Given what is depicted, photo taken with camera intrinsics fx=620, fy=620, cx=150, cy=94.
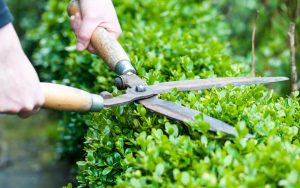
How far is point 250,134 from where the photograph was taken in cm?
224

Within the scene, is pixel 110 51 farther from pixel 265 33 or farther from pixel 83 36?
pixel 265 33

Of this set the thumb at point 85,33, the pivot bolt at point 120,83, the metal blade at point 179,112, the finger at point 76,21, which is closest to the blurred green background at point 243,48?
the finger at point 76,21

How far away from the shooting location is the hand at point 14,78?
210 cm

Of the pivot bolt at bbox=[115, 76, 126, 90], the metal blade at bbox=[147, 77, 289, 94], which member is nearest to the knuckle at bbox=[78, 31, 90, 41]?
the pivot bolt at bbox=[115, 76, 126, 90]

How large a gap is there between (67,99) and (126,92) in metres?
0.34

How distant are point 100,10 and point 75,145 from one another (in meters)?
1.69

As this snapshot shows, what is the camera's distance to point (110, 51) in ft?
9.70

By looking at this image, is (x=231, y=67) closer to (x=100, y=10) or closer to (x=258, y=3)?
(x=100, y=10)

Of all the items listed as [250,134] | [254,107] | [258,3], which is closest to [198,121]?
[250,134]

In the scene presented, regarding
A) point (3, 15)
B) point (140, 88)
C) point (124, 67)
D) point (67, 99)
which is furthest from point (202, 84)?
point (3, 15)

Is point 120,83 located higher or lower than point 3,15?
lower

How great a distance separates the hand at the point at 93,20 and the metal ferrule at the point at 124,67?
27cm

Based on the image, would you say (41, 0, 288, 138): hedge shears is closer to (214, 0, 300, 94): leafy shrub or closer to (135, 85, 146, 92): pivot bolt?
(135, 85, 146, 92): pivot bolt

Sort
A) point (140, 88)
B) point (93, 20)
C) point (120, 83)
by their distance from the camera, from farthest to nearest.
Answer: point (93, 20)
point (120, 83)
point (140, 88)
